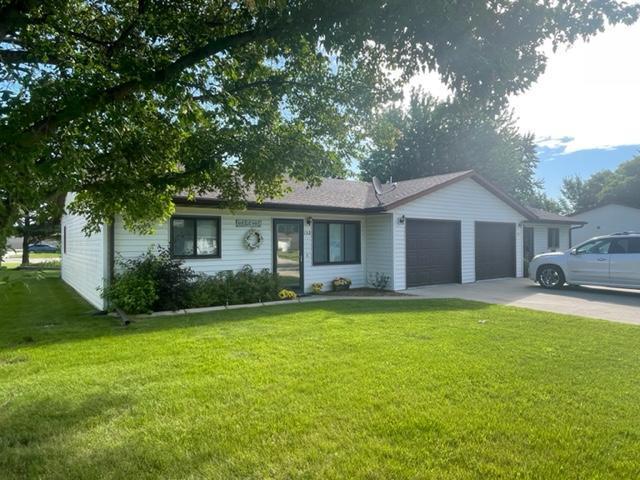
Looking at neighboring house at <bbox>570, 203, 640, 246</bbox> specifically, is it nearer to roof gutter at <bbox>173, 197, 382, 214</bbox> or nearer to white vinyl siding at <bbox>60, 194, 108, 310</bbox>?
roof gutter at <bbox>173, 197, 382, 214</bbox>

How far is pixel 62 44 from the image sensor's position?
15.5 feet

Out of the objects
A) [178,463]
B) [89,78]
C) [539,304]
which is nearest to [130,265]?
[89,78]

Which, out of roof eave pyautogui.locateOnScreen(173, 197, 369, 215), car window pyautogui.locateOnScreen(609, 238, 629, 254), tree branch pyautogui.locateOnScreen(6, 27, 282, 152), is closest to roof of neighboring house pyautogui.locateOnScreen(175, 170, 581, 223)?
roof eave pyautogui.locateOnScreen(173, 197, 369, 215)

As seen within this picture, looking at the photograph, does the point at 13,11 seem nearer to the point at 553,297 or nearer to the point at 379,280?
the point at 379,280

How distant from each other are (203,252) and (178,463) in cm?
864

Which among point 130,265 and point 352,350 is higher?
point 130,265

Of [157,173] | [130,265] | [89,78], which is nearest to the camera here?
[89,78]

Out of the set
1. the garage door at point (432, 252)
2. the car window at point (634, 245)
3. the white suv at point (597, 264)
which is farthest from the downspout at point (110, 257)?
the car window at point (634, 245)

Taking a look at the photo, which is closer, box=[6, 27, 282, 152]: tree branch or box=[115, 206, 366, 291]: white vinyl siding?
box=[6, 27, 282, 152]: tree branch

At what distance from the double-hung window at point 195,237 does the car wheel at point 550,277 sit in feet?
34.1

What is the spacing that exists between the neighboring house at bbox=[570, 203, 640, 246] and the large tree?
3115 cm

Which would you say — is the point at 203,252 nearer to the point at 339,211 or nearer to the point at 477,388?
the point at 339,211

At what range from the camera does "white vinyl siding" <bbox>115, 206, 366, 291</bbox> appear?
1033 centimetres

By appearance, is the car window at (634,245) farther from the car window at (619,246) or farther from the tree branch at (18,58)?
the tree branch at (18,58)
